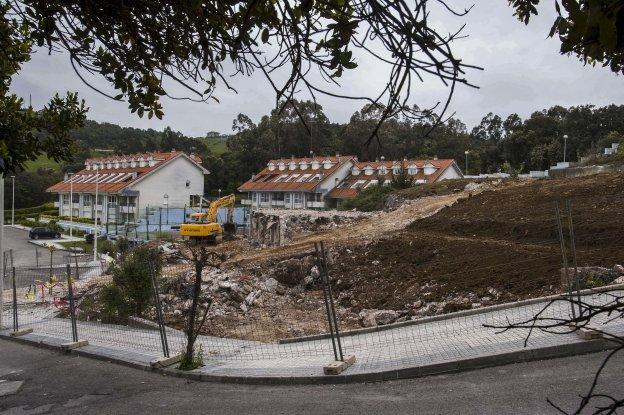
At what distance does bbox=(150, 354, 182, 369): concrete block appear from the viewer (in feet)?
29.6

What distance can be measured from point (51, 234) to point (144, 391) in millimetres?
46701

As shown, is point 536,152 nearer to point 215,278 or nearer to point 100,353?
point 215,278

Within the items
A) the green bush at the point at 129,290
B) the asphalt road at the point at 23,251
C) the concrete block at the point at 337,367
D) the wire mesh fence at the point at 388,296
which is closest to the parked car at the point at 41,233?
the asphalt road at the point at 23,251

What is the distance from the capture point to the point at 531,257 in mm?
13758

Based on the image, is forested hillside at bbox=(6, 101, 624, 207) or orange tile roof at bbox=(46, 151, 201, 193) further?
orange tile roof at bbox=(46, 151, 201, 193)

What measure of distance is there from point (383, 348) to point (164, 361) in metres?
3.42

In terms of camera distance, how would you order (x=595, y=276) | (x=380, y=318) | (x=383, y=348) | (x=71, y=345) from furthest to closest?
1. (x=380, y=318)
2. (x=595, y=276)
3. (x=71, y=345)
4. (x=383, y=348)

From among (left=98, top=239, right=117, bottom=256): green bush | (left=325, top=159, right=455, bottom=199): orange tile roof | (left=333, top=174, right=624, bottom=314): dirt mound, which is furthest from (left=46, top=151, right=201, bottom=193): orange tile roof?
Result: (left=333, top=174, right=624, bottom=314): dirt mound

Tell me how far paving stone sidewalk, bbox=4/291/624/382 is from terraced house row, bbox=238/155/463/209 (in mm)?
40009

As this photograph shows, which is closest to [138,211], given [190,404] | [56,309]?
[56,309]

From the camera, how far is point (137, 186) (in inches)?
2259

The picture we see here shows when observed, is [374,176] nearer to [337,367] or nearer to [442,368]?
[337,367]

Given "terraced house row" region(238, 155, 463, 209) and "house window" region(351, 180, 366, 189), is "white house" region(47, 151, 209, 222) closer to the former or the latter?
"terraced house row" region(238, 155, 463, 209)

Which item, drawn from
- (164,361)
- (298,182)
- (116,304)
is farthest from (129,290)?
(298,182)
